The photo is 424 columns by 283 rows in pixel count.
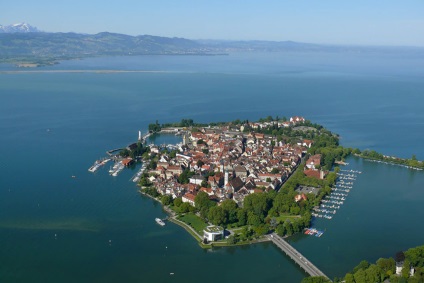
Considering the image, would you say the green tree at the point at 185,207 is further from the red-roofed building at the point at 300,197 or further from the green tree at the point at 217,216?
the red-roofed building at the point at 300,197

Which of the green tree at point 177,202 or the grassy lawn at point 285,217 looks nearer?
the grassy lawn at point 285,217

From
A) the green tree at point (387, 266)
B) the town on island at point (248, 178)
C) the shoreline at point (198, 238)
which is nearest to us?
the green tree at point (387, 266)

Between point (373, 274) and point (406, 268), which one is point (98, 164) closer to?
point (373, 274)

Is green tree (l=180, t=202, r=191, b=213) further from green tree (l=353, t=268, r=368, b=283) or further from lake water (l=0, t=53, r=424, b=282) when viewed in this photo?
green tree (l=353, t=268, r=368, b=283)

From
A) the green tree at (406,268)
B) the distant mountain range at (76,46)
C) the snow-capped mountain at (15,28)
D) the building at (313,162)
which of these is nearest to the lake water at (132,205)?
the green tree at (406,268)

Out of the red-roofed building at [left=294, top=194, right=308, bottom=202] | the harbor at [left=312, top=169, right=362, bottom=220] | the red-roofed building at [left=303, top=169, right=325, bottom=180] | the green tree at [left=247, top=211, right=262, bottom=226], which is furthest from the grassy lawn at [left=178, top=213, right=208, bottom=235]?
the red-roofed building at [left=303, top=169, right=325, bottom=180]

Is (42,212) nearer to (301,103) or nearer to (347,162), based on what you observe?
(347,162)
